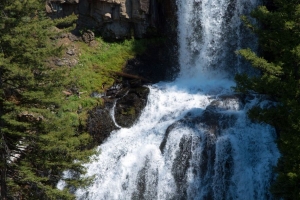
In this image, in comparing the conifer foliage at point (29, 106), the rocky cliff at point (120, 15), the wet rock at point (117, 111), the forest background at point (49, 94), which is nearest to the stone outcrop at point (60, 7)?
the rocky cliff at point (120, 15)

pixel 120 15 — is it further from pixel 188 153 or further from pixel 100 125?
pixel 188 153

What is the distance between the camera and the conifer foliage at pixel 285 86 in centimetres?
1221

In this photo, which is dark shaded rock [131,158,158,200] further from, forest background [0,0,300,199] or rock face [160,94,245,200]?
forest background [0,0,300,199]

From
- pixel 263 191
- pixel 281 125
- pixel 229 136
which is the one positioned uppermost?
pixel 281 125

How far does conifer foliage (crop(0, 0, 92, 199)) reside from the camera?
515 inches

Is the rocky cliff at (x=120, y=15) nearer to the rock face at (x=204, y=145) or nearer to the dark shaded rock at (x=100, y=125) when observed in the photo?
the dark shaded rock at (x=100, y=125)

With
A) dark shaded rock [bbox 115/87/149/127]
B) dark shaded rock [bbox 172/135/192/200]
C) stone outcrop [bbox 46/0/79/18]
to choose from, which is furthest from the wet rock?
stone outcrop [bbox 46/0/79/18]

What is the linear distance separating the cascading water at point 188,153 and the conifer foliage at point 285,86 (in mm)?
2662

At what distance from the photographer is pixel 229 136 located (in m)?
16.4

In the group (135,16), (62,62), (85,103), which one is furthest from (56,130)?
(135,16)

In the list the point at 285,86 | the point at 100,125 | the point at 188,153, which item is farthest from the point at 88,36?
the point at 285,86

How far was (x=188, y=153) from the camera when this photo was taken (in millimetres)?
16406

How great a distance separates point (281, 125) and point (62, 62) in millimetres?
11820

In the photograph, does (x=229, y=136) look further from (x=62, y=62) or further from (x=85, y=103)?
(x=62, y=62)
